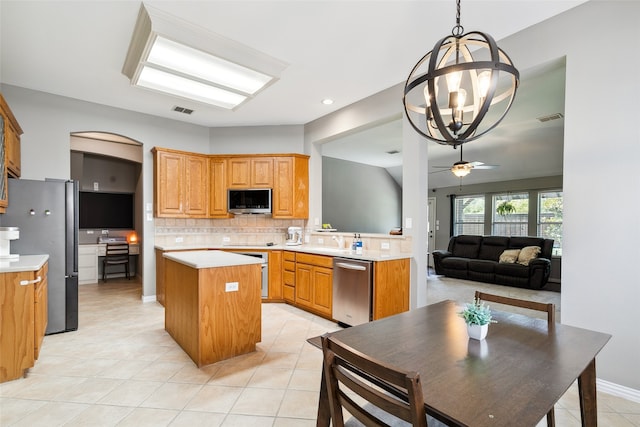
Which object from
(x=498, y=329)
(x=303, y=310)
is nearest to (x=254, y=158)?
(x=303, y=310)

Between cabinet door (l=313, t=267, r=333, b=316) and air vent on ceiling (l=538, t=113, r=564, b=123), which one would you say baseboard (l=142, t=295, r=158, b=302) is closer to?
cabinet door (l=313, t=267, r=333, b=316)

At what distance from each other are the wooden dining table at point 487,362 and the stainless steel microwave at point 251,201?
3.52 meters

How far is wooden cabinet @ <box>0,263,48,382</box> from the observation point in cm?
229

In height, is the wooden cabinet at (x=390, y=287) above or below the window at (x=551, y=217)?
below

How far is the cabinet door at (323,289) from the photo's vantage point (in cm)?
376

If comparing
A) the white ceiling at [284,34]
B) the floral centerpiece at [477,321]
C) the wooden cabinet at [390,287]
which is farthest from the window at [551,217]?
the floral centerpiece at [477,321]

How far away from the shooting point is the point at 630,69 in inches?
83.4

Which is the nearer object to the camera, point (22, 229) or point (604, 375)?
point (604, 375)

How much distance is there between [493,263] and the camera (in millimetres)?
6371

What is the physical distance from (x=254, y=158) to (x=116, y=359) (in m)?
3.28

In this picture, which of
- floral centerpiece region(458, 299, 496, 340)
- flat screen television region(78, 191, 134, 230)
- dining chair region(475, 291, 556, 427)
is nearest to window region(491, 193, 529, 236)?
dining chair region(475, 291, 556, 427)

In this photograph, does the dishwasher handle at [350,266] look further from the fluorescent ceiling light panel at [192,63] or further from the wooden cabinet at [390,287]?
the fluorescent ceiling light panel at [192,63]

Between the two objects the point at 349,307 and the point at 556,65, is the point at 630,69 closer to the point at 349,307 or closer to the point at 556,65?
the point at 556,65

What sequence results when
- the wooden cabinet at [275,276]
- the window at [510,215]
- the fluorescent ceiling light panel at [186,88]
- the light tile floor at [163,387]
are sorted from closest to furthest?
the light tile floor at [163,387]
the fluorescent ceiling light panel at [186,88]
the wooden cabinet at [275,276]
the window at [510,215]
